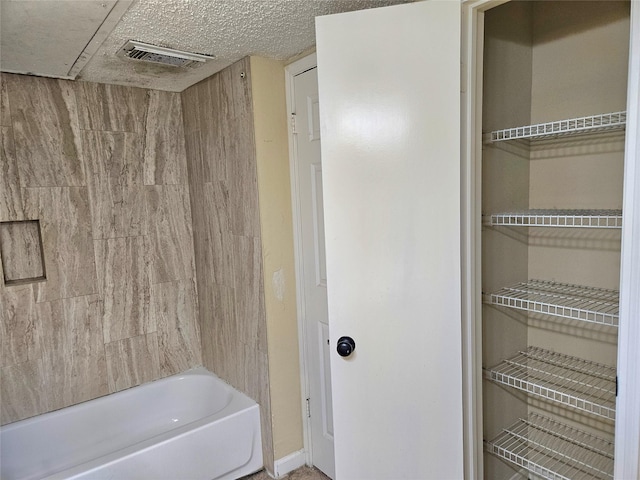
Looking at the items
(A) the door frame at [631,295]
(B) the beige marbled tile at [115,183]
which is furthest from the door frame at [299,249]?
(A) the door frame at [631,295]

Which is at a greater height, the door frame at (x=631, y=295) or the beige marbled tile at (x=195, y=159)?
the beige marbled tile at (x=195, y=159)

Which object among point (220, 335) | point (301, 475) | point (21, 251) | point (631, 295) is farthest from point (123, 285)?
point (631, 295)

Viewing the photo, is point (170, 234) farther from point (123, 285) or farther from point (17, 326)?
point (17, 326)

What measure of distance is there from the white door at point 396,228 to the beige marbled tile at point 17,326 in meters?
1.71

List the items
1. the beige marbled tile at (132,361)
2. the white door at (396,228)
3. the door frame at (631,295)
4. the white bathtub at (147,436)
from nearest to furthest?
the door frame at (631,295), the white door at (396,228), the white bathtub at (147,436), the beige marbled tile at (132,361)

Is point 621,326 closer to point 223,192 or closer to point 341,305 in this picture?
point 341,305

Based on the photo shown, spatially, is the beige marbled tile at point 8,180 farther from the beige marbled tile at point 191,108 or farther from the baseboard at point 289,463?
the baseboard at point 289,463

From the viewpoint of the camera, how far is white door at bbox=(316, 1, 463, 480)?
1.34 m

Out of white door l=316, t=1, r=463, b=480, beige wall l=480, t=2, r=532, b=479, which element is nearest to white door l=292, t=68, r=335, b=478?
white door l=316, t=1, r=463, b=480

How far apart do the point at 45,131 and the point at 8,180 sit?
1.04 ft

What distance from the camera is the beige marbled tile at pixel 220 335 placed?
2.43 metres

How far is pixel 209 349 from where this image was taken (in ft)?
8.86

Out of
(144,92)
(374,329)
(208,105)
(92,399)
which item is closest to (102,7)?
(208,105)

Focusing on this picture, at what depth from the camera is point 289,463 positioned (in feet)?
7.50
